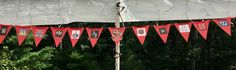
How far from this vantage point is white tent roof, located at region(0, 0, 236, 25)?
5871mm

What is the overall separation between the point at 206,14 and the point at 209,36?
10566 millimetres

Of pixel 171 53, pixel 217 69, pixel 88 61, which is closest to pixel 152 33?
pixel 171 53

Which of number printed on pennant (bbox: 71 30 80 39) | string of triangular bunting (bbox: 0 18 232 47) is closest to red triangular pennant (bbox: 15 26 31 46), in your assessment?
string of triangular bunting (bbox: 0 18 232 47)

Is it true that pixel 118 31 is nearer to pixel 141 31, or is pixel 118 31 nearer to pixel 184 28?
pixel 141 31

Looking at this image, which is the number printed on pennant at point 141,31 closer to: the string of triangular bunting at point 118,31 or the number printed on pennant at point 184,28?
the string of triangular bunting at point 118,31

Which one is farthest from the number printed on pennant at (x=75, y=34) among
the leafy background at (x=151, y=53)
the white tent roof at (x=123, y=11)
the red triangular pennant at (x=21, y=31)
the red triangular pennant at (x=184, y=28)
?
the leafy background at (x=151, y=53)

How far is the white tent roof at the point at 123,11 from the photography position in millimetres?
5871

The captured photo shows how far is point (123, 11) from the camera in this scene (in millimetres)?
5852

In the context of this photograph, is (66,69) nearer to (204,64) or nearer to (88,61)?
(88,61)

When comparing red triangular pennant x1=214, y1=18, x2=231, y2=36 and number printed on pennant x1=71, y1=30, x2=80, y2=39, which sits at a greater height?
red triangular pennant x1=214, y1=18, x2=231, y2=36

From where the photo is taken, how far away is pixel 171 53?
16.2 metres

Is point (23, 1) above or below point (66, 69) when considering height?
above

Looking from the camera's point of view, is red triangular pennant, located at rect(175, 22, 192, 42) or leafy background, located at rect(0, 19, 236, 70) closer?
red triangular pennant, located at rect(175, 22, 192, 42)

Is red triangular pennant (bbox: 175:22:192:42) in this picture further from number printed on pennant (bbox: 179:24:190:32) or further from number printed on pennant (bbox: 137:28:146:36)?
number printed on pennant (bbox: 137:28:146:36)
